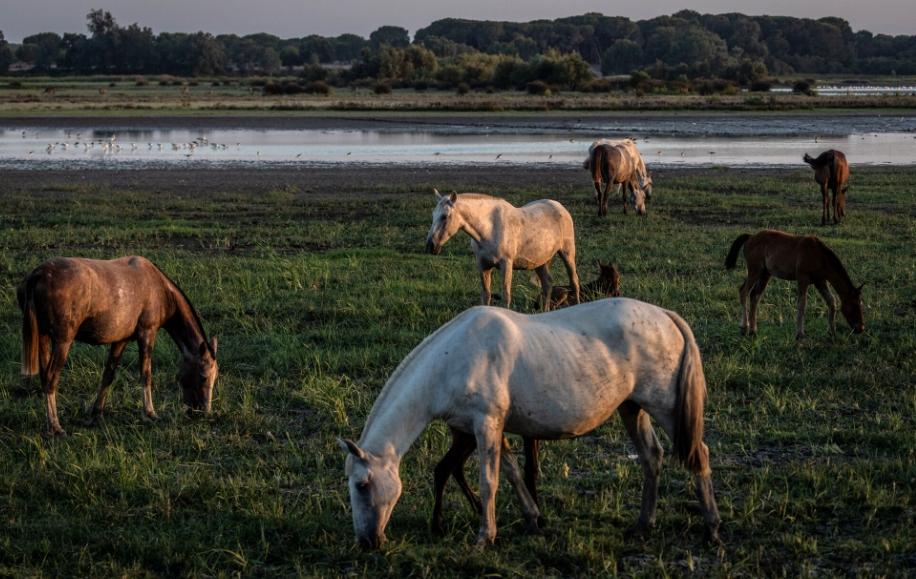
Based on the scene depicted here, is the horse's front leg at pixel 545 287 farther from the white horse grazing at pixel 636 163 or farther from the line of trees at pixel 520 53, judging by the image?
the line of trees at pixel 520 53

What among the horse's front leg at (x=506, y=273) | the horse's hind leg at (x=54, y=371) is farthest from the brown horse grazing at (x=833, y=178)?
the horse's hind leg at (x=54, y=371)

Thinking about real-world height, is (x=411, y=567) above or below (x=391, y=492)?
below

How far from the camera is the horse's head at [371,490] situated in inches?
225

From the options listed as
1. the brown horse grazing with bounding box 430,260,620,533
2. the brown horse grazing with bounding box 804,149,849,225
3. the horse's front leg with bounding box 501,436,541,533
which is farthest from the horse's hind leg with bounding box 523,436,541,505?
the brown horse grazing with bounding box 804,149,849,225

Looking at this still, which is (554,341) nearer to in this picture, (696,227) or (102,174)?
(696,227)

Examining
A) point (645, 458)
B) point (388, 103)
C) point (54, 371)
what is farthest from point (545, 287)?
point (388, 103)

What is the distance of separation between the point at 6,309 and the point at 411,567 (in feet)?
25.3

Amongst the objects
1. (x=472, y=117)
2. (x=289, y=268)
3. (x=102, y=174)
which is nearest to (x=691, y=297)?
(x=289, y=268)

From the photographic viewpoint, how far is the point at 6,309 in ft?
39.0

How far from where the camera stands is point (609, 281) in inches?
500

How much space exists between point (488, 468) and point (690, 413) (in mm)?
1150

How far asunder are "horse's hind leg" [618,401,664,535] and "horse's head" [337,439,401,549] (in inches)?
55.7

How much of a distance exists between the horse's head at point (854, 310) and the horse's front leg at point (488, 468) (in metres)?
5.80

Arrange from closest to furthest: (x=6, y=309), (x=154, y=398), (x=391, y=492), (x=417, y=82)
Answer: (x=391, y=492) < (x=154, y=398) < (x=6, y=309) < (x=417, y=82)
